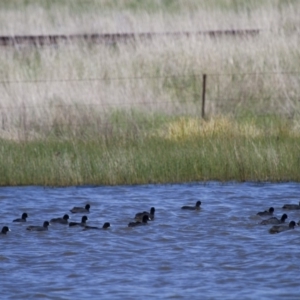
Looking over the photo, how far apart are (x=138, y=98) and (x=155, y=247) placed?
838 centimetres

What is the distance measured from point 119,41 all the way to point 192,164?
8.73m

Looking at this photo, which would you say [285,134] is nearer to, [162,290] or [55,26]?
[162,290]

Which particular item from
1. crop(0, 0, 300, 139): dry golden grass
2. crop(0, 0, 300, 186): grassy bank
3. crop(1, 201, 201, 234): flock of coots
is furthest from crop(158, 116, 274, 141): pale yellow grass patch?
crop(1, 201, 201, 234): flock of coots

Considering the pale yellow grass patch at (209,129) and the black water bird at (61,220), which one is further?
the pale yellow grass patch at (209,129)

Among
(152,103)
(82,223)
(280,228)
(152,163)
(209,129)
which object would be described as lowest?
(280,228)

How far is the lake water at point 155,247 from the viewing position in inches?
449

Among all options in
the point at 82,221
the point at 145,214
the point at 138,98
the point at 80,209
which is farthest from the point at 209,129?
the point at 82,221

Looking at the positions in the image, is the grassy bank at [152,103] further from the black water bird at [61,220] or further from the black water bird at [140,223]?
the black water bird at [140,223]

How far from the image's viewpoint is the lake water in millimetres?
11414

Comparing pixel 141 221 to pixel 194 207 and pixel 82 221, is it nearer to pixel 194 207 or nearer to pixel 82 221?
pixel 82 221

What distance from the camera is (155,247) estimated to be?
13.2 m

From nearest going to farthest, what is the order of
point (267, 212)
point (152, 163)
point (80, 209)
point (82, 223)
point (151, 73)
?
point (82, 223)
point (267, 212)
point (80, 209)
point (152, 163)
point (151, 73)

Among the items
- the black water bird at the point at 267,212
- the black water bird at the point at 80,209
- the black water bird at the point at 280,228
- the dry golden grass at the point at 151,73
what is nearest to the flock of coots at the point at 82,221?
the black water bird at the point at 80,209

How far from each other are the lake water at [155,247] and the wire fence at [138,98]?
3122 mm
